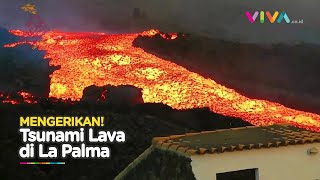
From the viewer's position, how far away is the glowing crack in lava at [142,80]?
1401cm

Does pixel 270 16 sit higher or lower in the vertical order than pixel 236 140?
higher

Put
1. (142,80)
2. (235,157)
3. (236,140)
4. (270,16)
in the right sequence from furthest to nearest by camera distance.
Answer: (142,80), (270,16), (236,140), (235,157)

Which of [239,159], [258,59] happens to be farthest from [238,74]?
[239,159]

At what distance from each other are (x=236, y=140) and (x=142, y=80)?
8.19 m

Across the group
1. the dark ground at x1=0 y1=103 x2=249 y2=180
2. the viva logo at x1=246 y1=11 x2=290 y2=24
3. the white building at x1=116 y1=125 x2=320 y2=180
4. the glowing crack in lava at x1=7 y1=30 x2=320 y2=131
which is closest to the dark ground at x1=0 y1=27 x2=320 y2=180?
the dark ground at x1=0 y1=103 x2=249 y2=180

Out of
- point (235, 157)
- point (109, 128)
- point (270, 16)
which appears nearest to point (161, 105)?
point (109, 128)

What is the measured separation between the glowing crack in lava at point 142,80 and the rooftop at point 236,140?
6.63 metres

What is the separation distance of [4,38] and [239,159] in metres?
10.2

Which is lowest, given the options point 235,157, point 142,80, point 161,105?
point 235,157

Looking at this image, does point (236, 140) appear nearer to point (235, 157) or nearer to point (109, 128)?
point (235, 157)

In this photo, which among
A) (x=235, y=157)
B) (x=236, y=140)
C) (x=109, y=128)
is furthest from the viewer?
(x=109, y=128)

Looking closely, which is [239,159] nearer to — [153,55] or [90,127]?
[90,127]

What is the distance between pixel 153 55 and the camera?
49.4ft

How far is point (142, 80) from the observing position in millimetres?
14336
